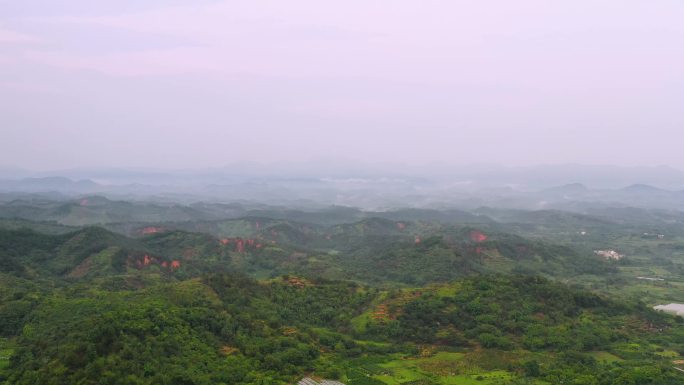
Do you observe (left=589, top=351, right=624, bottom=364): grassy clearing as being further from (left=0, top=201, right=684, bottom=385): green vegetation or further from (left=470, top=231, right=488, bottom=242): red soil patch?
(left=470, top=231, right=488, bottom=242): red soil patch

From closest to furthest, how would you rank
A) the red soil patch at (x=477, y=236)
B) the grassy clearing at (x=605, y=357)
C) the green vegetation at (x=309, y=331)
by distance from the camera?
the green vegetation at (x=309, y=331) < the grassy clearing at (x=605, y=357) < the red soil patch at (x=477, y=236)

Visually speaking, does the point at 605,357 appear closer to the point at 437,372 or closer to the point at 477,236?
the point at 437,372

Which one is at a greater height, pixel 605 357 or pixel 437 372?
pixel 437 372

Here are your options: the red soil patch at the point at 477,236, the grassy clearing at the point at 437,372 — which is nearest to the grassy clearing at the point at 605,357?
the grassy clearing at the point at 437,372

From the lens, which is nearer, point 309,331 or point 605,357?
point 605,357

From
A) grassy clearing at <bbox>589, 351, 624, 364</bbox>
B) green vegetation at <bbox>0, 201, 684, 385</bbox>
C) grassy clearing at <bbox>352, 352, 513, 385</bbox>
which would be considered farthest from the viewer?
grassy clearing at <bbox>589, 351, 624, 364</bbox>

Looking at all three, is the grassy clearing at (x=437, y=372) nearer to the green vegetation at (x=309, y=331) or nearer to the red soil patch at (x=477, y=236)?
the green vegetation at (x=309, y=331)

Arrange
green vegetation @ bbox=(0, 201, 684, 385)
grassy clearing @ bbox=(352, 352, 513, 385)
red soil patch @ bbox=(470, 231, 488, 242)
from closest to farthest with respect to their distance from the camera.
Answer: green vegetation @ bbox=(0, 201, 684, 385) → grassy clearing @ bbox=(352, 352, 513, 385) → red soil patch @ bbox=(470, 231, 488, 242)

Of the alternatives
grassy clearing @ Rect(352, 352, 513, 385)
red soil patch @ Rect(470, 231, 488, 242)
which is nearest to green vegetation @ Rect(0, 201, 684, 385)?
grassy clearing @ Rect(352, 352, 513, 385)

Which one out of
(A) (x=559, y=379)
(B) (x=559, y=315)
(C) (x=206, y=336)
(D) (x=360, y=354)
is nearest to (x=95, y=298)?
(C) (x=206, y=336)

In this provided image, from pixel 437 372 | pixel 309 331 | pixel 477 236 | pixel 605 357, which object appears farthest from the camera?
pixel 477 236

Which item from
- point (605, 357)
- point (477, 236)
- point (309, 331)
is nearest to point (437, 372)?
point (309, 331)

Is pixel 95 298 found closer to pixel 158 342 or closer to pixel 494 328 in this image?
pixel 158 342
